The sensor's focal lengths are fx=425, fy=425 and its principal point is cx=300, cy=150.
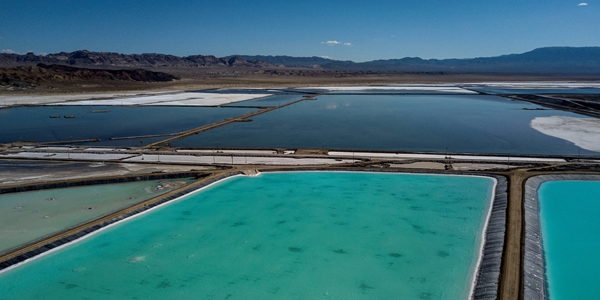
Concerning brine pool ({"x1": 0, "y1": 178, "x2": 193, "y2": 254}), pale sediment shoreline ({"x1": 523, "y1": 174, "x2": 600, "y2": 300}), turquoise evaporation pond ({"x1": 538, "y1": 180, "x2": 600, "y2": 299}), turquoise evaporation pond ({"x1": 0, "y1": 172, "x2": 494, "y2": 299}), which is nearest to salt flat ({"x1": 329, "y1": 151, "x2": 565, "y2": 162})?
turquoise evaporation pond ({"x1": 538, "y1": 180, "x2": 600, "y2": 299})

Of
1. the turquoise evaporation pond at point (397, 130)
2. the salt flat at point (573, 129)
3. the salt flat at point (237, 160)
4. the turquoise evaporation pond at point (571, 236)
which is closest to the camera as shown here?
the turquoise evaporation pond at point (571, 236)

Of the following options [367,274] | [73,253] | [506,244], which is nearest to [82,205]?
[73,253]

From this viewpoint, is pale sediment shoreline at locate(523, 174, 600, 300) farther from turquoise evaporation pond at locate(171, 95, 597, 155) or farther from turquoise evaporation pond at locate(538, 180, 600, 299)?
turquoise evaporation pond at locate(171, 95, 597, 155)

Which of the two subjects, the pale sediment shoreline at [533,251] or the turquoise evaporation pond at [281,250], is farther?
the turquoise evaporation pond at [281,250]

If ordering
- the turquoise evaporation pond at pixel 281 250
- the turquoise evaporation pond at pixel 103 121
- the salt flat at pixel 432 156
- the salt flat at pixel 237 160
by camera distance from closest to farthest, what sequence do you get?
the turquoise evaporation pond at pixel 281 250 < the salt flat at pixel 237 160 < the salt flat at pixel 432 156 < the turquoise evaporation pond at pixel 103 121

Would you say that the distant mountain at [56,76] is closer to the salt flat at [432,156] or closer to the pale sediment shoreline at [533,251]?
the salt flat at [432,156]

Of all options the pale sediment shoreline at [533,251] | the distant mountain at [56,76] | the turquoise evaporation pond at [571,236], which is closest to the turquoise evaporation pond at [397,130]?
the turquoise evaporation pond at [571,236]

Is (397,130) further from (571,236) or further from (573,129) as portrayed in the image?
(571,236)
